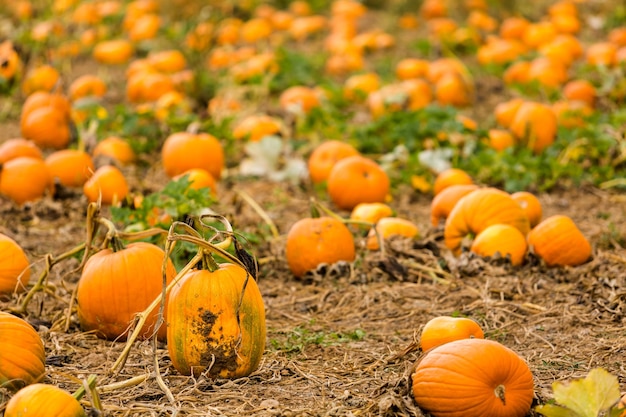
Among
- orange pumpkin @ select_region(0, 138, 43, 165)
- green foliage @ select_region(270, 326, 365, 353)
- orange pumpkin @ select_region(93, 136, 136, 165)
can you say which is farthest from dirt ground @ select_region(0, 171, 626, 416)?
orange pumpkin @ select_region(93, 136, 136, 165)

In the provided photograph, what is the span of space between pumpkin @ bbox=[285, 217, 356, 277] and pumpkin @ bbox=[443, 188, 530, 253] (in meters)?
0.60

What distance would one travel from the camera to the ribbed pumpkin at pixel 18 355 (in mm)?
3109

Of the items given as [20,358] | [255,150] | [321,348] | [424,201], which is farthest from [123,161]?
[20,358]

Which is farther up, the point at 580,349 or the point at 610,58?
the point at 580,349

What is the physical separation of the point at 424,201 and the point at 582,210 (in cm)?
111

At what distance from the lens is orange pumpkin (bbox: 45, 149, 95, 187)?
6.30m

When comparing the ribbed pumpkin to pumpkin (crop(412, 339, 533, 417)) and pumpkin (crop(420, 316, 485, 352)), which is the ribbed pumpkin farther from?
pumpkin (crop(420, 316, 485, 352))

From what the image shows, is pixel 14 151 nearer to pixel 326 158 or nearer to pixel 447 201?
pixel 326 158

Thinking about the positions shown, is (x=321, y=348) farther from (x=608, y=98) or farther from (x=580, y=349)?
(x=608, y=98)

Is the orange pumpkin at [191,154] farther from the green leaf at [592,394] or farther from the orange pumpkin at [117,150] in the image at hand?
the green leaf at [592,394]

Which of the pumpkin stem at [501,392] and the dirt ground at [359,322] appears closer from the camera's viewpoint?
the pumpkin stem at [501,392]

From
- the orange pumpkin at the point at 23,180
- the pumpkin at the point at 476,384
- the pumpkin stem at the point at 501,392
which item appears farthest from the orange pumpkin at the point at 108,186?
the pumpkin stem at the point at 501,392

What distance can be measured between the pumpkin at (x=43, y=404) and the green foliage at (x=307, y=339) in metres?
1.26

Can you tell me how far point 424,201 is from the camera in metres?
6.56
